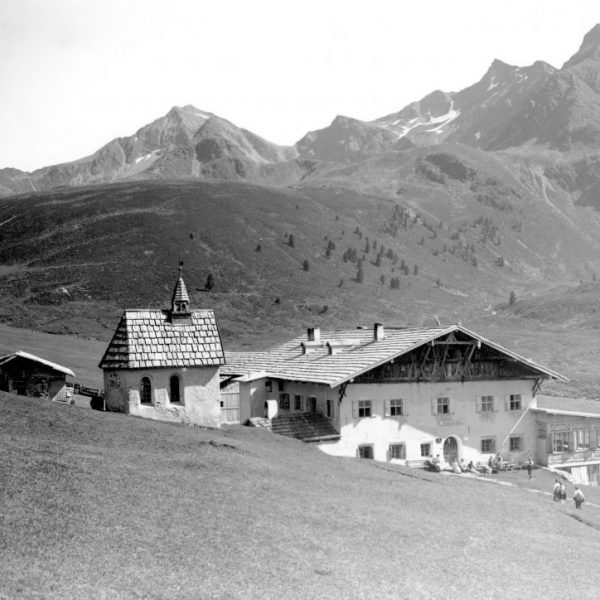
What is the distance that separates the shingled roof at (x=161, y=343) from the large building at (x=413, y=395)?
24.3 ft

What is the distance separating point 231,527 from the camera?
20219mm

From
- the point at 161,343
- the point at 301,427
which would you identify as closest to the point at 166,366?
the point at 161,343

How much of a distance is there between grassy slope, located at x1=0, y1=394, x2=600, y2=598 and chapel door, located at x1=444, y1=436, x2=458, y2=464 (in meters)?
16.2

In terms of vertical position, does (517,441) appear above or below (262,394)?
below

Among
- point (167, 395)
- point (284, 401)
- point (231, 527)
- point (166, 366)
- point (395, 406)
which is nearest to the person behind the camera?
point (231, 527)

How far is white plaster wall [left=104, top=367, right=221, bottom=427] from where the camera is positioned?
3903 cm

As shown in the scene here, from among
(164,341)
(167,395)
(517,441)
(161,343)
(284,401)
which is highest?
(164,341)

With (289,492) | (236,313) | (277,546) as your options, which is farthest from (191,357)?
(236,313)

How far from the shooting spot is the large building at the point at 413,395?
154 ft

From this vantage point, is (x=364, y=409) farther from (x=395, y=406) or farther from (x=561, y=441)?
(x=561, y=441)

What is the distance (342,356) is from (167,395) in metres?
16.2

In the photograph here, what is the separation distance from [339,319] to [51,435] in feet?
459

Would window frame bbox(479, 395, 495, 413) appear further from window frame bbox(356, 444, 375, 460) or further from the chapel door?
window frame bbox(356, 444, 375, 460)

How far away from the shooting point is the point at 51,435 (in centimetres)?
2781
